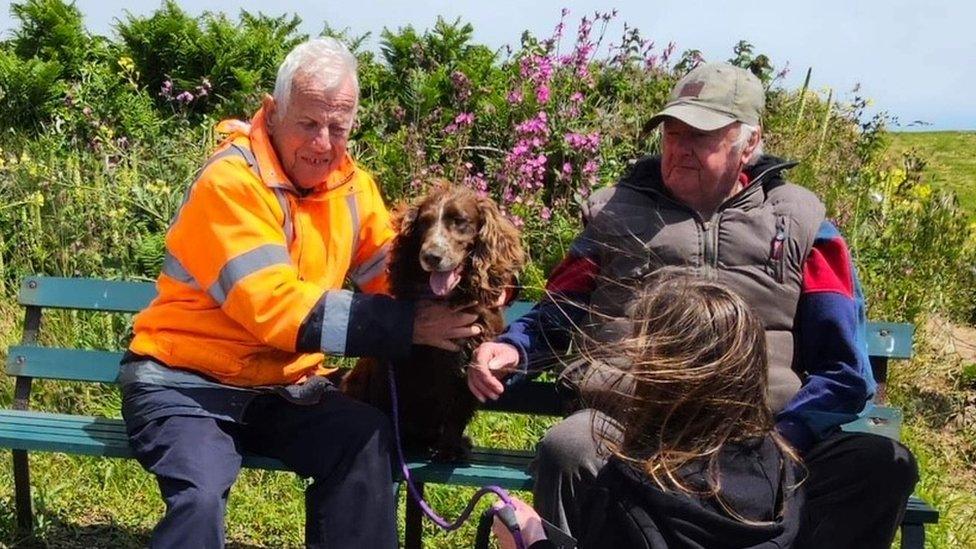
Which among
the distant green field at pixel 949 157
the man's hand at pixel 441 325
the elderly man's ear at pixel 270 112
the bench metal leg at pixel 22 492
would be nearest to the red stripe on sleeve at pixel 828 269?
the man's hand at pixel 441 325

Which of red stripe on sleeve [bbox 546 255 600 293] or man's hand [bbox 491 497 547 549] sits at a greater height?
red stripe on sleeve [bbox 546 255 600 293]

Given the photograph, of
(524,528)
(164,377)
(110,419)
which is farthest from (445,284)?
(110,419)

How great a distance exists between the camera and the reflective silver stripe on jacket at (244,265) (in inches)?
135

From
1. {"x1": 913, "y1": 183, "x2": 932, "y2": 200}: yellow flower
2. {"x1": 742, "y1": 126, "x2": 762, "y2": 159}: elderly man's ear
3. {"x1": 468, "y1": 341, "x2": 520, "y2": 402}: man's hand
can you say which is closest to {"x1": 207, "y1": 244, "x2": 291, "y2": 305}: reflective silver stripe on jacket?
{"x1": 468, "y1": 341, "x2": 520, "y2": 402}: man's hand

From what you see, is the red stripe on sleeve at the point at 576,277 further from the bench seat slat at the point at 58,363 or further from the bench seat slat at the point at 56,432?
the bench seat slat at the point at 58,363

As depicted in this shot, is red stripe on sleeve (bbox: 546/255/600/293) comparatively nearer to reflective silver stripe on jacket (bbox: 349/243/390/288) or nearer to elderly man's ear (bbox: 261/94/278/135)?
reflective silver stripe on jacket (bbox: 349/243/390/288)

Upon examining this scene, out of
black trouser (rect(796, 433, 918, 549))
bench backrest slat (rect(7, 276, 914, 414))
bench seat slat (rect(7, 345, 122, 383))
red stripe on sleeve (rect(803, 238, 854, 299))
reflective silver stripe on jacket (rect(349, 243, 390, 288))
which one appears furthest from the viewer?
bench seat slat (rect(7, 345, 122, 383))

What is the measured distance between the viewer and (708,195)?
11.9 feet

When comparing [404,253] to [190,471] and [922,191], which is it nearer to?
[190,471]

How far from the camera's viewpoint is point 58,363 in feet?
14.4

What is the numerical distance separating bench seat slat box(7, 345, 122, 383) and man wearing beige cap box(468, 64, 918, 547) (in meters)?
1.56

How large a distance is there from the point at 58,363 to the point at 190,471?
1.36m

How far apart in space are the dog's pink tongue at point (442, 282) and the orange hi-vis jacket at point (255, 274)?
0.62 ft

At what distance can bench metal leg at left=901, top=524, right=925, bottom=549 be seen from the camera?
3461mm
